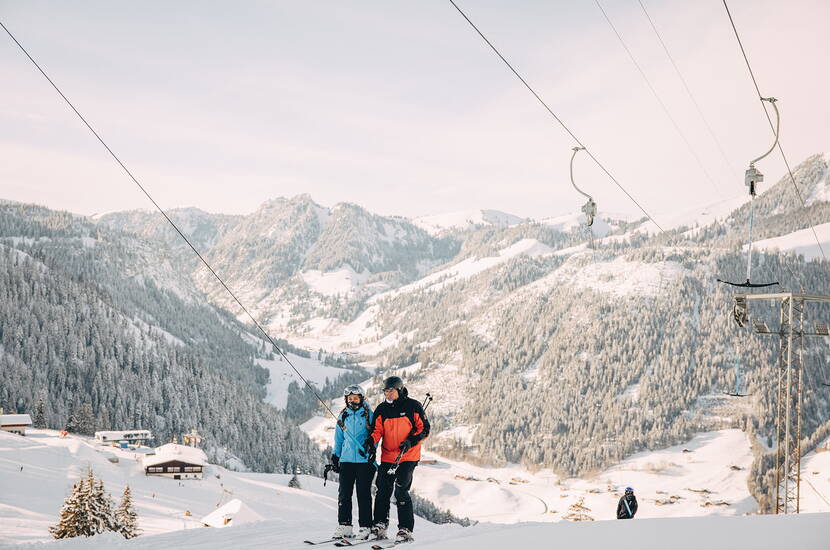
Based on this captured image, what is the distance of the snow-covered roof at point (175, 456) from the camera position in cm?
7650

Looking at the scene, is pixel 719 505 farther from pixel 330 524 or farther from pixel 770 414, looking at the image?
pixel 330 524

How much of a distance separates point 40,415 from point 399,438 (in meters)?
115

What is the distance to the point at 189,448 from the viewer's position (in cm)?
8312

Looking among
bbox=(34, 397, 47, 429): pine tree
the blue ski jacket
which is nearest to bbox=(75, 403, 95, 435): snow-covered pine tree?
bbox=(34, 397, 47, 429): pine tree

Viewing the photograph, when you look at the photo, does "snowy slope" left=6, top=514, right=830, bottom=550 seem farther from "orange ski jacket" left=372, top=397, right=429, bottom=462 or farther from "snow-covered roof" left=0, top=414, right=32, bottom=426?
"snow-covered roof" left=0, top=414, right=32, bottom=426

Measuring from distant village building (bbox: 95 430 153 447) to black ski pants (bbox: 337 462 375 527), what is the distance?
315ft

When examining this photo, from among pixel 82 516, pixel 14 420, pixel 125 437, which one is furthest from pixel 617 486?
pixel 82 516

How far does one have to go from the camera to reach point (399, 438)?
1060 cm

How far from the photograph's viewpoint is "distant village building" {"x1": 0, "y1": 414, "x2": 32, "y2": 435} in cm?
8719

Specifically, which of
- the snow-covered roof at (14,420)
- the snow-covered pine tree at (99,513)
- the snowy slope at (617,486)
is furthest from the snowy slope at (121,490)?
the snowy slope at (617,486)

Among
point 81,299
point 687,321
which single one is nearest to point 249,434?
point 81,299

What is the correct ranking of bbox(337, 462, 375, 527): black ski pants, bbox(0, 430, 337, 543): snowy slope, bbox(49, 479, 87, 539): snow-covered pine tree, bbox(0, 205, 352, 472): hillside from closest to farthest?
bbox(337, 462, 375, 527): black ski pants < bbox(49, 479, 87, 539): snow-covered pine tree < bbox(0, 430, 337, 543): snowy slope < bbox(0, 205, 352, 472): hillside

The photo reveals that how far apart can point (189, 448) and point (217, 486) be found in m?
10.4

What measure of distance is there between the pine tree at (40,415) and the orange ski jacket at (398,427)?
113 m
